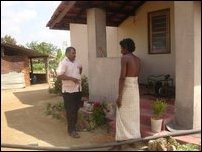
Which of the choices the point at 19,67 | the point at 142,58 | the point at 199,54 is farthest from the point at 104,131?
the point at 19,67

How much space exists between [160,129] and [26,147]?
8.34 ft

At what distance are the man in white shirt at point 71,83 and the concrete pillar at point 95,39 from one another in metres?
1.65

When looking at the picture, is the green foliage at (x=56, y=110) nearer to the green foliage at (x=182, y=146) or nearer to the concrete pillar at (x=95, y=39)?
the concrete pillar at (x=95, y=39)

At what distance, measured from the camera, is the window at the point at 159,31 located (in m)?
10.3

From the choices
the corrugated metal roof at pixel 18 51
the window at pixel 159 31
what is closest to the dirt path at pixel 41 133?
the window at pixel 159 31

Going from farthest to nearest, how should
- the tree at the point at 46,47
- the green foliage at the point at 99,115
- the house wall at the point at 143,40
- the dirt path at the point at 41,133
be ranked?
the tree at the point at 46,47
the house wall at the point at 143,40
the green foliage at the point at 99,115
the dirt path at the point at 41,133

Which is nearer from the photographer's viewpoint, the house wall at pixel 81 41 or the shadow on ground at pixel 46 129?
the shadow on ground at pixel 46 129

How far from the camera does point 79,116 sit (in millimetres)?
8281

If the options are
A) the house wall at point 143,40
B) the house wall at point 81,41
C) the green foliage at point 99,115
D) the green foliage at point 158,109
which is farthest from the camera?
the house wall at point 81,41

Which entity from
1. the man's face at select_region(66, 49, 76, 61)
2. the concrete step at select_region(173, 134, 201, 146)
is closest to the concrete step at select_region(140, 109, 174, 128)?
the concrete step at select_region(173, 134, 201, 146)

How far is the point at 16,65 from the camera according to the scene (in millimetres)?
23391

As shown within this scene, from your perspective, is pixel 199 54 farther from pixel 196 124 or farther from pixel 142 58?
pixel 142 58

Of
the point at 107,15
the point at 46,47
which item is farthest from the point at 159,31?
the point at 46,47

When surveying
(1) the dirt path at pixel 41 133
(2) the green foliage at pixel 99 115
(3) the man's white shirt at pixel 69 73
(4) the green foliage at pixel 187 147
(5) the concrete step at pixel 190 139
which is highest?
(3) the man's white shirt at pixel 69 73
